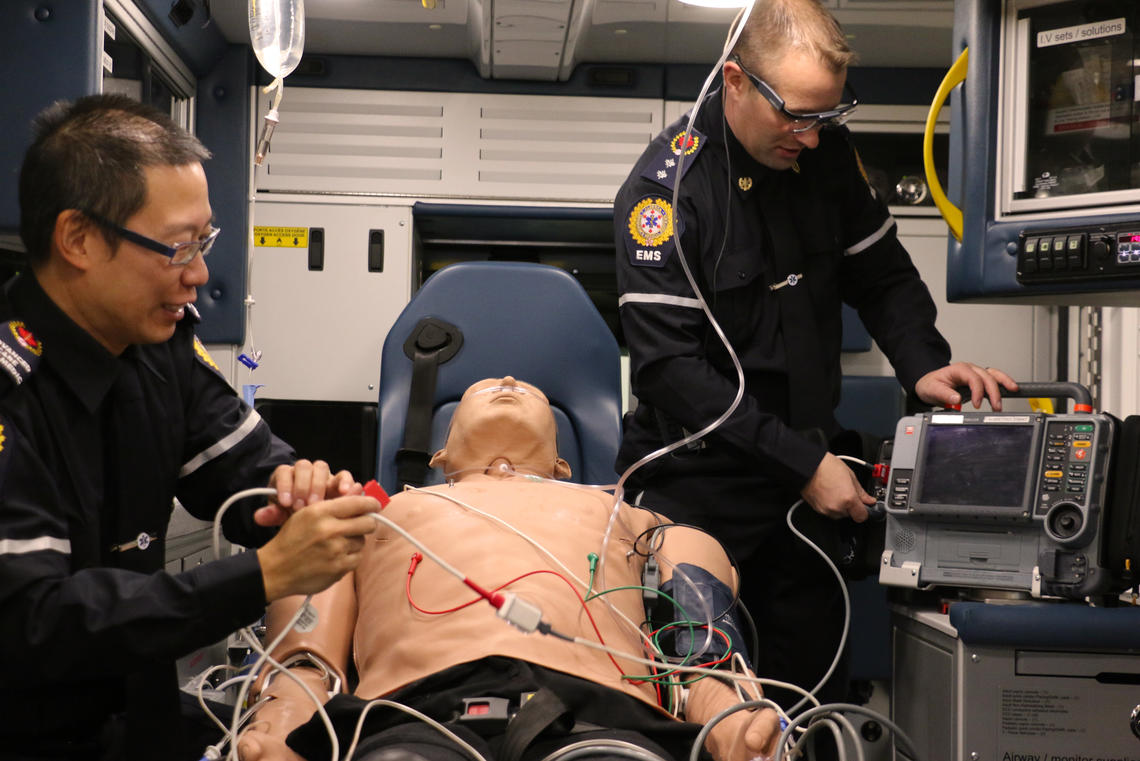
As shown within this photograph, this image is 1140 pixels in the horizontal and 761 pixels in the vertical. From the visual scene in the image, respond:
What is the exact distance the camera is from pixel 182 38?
3764 mm

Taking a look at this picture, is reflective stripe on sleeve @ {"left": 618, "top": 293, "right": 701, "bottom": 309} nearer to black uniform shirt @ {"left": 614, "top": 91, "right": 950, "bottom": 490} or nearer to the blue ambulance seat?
black uniform shirt @ {"left": 614, "top": 91, "right": 950, "bottom": 490}

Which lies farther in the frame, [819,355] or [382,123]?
[382,123]

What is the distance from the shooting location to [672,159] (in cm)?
250

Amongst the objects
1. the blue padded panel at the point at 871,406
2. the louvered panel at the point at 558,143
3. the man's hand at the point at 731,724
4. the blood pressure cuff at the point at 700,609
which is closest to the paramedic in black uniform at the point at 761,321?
the blood pressure cuff at the point at 700,609

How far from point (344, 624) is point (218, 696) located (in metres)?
0.30

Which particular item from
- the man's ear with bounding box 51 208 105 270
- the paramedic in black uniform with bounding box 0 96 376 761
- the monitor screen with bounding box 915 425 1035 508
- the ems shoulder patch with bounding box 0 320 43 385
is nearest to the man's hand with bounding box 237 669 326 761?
the paramedic in black uniform with bounding box 0 96 376 761

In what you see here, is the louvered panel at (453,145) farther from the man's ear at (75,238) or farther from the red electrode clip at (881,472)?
the man's ear at (75,238)

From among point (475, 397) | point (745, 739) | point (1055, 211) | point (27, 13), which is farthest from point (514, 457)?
point (27, 13)

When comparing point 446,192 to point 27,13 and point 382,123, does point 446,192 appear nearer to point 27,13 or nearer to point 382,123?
point 382,123

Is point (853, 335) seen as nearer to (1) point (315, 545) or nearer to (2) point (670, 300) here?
(2) point (670, 300)

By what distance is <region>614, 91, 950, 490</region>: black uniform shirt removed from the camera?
2.37m

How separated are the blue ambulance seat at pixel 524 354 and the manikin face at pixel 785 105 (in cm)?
74

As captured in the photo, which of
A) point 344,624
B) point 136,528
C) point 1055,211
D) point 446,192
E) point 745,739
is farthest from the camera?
point 446,192

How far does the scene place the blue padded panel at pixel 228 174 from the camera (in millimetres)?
4172
